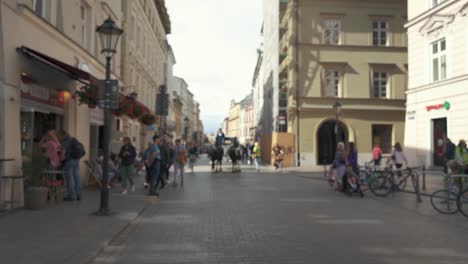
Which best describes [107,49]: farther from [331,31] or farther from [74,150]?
[331,31]

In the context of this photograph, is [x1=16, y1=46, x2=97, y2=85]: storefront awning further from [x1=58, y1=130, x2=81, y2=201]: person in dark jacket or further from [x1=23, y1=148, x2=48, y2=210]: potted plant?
[x1=23, y1=148, x2=48, y2=210]: potted plant

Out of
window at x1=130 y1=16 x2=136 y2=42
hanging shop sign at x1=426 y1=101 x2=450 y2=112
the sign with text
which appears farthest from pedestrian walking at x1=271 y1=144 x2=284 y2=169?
the sign with text

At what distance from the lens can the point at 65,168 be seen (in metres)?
12.2

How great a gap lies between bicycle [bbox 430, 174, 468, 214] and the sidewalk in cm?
686

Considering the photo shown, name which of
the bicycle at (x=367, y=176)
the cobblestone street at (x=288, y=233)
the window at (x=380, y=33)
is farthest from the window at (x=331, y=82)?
the cobblestone street at (x=288, y=233)

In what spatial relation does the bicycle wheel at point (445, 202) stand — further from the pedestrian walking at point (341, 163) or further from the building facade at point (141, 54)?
the building facade at point (141, 54)

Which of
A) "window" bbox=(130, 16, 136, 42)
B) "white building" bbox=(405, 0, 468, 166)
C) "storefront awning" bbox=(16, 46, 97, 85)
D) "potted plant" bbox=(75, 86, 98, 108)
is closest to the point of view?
"storefront awning" bbox=(16, 46, 97, 85)

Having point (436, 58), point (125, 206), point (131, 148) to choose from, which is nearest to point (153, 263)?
point (125, 206)

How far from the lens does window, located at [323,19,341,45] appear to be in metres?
34.8

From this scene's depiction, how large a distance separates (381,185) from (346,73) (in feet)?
69.0

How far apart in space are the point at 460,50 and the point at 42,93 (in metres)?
18.1

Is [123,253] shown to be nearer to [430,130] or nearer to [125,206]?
[125,206]

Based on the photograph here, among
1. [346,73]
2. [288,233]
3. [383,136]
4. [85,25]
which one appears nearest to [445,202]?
[288,233]

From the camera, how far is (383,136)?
35.7 meters
